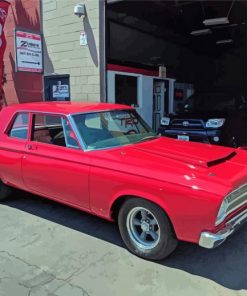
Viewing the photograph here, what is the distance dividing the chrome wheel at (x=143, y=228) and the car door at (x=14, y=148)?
194 cm

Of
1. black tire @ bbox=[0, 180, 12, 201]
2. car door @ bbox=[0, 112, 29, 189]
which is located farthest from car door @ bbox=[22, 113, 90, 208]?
black tire @ bbox=[0, 180, 12, 201]

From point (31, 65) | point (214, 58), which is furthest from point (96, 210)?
point (214, 58)

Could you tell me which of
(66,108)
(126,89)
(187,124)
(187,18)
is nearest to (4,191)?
(66,108)

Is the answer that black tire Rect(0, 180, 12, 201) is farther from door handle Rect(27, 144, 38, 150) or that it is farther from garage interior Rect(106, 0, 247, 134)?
garage interior Rect(106, 0, 247, 134)

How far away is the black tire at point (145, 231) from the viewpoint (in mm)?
3529

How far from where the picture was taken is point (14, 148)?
4965mm

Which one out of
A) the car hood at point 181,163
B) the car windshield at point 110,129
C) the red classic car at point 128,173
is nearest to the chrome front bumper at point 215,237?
the red classic car at point 128,173

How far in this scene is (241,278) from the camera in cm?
341

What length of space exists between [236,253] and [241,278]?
0.53 metres

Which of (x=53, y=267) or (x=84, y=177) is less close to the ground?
(x=84, y=177)

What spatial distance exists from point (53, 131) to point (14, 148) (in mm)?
620

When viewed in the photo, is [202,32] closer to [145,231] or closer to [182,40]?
[182,40]

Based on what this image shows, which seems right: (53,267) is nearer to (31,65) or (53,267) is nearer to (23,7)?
(31,65)

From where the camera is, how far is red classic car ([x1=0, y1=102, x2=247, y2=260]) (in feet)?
10.8
